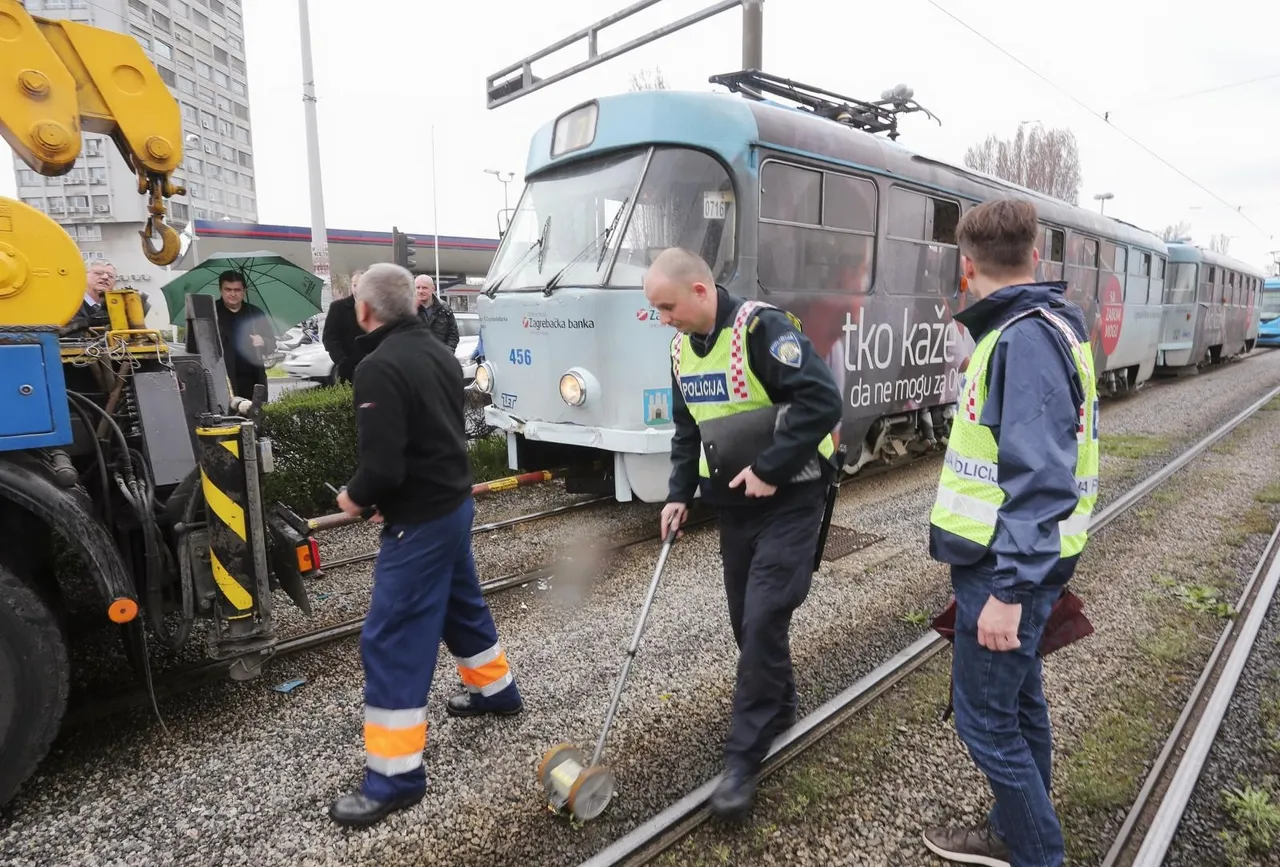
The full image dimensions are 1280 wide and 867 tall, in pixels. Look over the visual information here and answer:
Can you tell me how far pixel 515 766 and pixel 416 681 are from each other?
57 centimetres

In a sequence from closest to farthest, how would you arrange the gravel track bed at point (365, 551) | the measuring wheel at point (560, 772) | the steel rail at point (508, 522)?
the measuring wheel at point (560, 772), the gravel track bed at point (365, 551), the steel rail at point (508, 522)

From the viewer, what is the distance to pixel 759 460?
252cm

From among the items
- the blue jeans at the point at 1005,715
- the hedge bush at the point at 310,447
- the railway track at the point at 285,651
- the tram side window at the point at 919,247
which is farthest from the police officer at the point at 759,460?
the hedge bush at the point at 310,447

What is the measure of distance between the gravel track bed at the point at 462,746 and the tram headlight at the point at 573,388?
4.29 feet

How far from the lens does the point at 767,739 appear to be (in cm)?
267

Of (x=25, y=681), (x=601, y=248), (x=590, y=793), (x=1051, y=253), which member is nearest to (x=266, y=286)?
(x=601, y=248)

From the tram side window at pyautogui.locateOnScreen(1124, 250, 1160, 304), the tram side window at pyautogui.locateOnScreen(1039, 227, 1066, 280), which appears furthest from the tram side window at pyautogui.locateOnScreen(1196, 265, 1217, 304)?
the tram side window at pyautogui.locateOnScreen(1039, 227, 1066, 280)

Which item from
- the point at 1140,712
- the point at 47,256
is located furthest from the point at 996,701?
the point at 47,256

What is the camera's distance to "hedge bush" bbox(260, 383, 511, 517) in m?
6.12

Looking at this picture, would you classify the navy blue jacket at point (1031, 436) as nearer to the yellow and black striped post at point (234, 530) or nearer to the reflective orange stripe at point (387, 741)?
the reflective orange stripe at point (387, 741)

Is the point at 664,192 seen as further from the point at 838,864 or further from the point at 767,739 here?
the point at 838,864

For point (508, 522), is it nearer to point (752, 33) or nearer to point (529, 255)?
point (529, 255)

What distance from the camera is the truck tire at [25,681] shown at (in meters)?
2.50

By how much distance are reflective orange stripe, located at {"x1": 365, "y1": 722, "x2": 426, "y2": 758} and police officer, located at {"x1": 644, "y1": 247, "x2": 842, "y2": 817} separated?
3.66 ft
